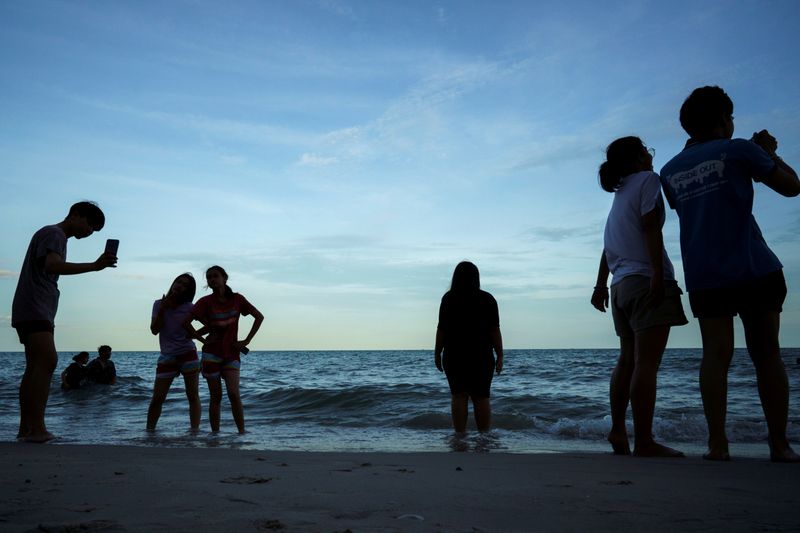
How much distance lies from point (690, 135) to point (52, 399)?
12654 mm

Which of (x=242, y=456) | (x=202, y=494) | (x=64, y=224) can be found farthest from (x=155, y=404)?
(x=202, y=494)

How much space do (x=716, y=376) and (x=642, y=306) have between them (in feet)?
1.82

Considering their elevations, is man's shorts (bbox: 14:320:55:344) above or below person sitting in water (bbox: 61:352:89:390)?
above

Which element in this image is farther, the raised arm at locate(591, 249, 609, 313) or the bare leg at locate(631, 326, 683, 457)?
the raised arm at locate(591, 249, 609, 313)

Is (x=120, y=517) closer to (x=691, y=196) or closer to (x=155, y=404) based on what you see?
(x=691, y=196)

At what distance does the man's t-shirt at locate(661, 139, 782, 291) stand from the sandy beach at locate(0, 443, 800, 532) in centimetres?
104

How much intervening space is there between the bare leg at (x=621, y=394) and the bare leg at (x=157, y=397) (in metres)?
4.40

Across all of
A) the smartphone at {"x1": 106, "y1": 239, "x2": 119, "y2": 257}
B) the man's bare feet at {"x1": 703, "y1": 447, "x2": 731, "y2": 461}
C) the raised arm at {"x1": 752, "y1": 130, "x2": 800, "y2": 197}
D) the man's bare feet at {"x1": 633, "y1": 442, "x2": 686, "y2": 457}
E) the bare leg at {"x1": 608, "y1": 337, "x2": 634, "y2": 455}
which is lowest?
the man's bare feet at {"x1": 633, "y1": 442, "x2": 686, "y2": 457}

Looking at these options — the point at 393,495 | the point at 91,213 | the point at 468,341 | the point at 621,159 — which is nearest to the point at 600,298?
the point at 621,159

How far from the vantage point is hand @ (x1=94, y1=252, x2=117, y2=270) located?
A: 445cm

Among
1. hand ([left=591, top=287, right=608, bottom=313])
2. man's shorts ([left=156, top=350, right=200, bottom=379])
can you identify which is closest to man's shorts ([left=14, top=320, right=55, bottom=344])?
man's shorts ([left=156, top=350, right=200, bottom=379])

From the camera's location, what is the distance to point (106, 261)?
4.46 metres

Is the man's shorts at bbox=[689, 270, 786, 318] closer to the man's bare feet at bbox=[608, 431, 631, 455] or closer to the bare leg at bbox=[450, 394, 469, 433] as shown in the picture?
the man's bare feet at bbox=[608, 431, 631, 455]

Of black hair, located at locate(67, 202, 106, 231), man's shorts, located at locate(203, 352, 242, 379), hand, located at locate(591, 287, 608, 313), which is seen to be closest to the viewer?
hand, located at locate(591, 287, 608, 313)
